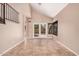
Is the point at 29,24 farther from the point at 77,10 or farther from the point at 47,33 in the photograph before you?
the point at 77,10

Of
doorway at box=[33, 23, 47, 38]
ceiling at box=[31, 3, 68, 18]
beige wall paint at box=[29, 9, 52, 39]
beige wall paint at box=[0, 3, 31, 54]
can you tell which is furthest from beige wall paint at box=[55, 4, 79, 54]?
doorway at box=[33, 23, 47, 38]

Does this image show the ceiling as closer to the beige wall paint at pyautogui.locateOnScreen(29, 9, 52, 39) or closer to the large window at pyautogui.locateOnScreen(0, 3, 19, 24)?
the large window at pyautogui.locateOnScreen(0, 3, 19, 24)

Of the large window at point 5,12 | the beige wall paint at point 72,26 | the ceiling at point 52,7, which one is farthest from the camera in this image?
the ceiling at point 52,7

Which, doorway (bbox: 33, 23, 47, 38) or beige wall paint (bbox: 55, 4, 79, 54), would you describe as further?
doorway (bbox: 33, 23, 47, 38)

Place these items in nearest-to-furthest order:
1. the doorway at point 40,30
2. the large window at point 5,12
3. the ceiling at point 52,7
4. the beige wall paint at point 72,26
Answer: the large window at point 5,12 → the beige wall paint at point 72,26 → the ceiling at point 52,7 → the doorway at point 40,30

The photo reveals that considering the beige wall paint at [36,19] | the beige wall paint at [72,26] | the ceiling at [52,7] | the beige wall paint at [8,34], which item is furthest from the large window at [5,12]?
the beige wall paint at [36,19]

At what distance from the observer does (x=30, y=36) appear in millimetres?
11602

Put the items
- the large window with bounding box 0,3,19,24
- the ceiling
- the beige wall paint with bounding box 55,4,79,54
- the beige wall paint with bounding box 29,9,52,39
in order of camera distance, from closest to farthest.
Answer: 1. the large window with bounding box 0,3,19,24
2. the beige wall paint with bounding box 55,4,79,54
3. the ceiling
4. the beige wall paint with bounding box 29,9,52,39

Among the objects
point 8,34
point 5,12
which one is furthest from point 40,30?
point 5,12

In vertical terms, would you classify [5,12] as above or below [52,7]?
below

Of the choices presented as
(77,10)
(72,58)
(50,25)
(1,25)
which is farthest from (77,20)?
(50,25)

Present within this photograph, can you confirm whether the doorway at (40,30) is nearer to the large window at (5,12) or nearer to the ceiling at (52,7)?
the ceiling at (52,7)

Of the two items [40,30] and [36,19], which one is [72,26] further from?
[40,30]

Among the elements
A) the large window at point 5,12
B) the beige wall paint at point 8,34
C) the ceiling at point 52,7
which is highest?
the ceiling at point 52,7
